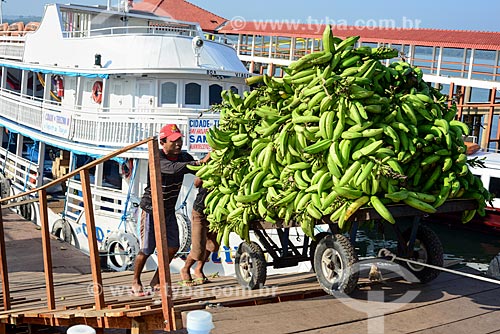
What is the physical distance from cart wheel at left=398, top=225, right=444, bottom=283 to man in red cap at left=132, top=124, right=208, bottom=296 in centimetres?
223

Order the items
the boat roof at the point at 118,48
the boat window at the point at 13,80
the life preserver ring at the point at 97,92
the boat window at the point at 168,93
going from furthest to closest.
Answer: the boat window at the point at 13,80, the life preserver ring at the point at 97,92, the boat window at the point at 168,93, the boat roof at the point at 118,48

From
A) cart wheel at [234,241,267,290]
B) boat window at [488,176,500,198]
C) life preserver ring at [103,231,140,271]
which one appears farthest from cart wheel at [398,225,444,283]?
boat window at [488,176,500,198]

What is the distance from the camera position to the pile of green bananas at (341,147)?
5043 mm

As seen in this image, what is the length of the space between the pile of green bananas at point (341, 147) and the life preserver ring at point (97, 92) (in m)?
9.83

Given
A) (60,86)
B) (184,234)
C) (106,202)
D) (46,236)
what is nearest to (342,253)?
(46,236)

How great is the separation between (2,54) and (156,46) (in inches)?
352

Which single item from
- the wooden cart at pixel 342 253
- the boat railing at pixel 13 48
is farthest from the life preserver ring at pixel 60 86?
the wooden cart at pixel 342 253

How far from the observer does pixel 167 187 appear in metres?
6.55

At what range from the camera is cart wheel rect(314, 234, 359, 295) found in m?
5.36

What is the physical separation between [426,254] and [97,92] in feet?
35.7

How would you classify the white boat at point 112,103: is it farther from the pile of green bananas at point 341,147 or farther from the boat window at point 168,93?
the pile of green bananas at point 341,147

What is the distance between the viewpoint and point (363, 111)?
515 centimetres

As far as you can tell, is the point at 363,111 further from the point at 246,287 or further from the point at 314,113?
the point at 246,287

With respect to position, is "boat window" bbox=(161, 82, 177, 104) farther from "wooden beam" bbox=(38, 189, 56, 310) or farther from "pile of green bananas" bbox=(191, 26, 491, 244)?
"wooden beam" bbox=(38, 189, 56, 310)
